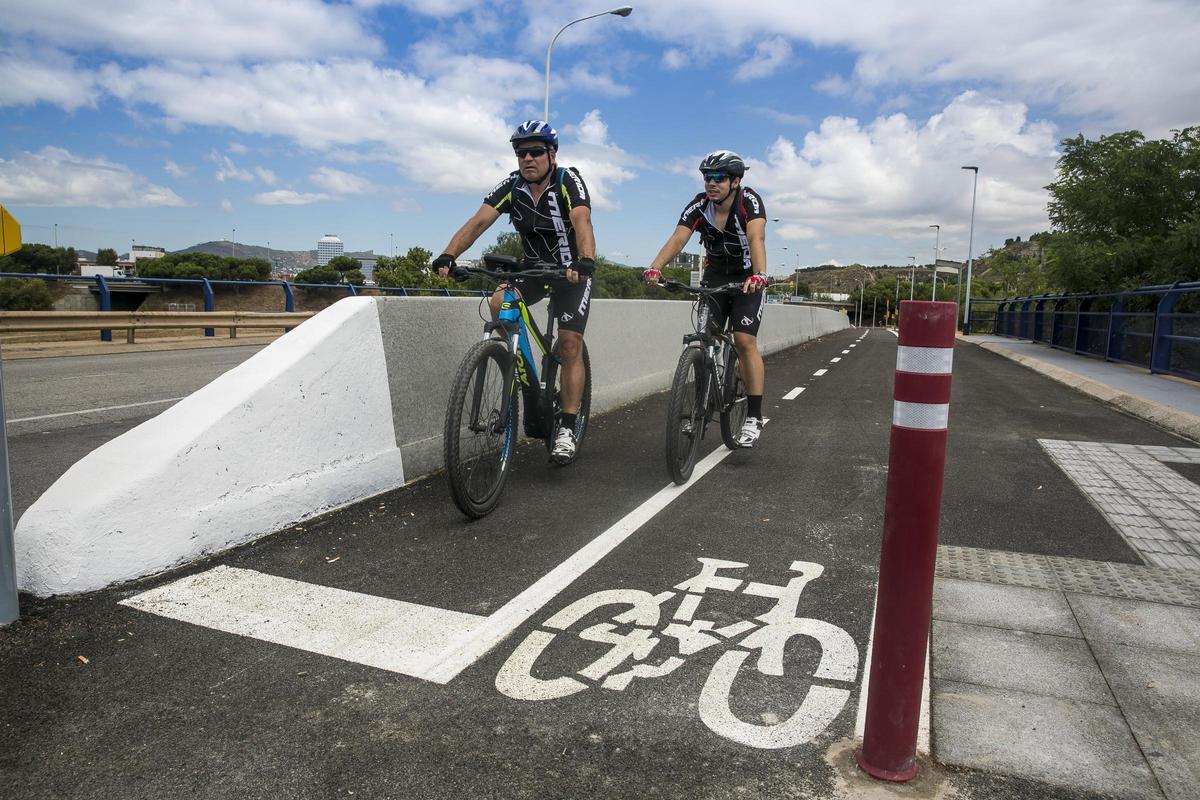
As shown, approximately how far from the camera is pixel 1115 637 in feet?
9.94

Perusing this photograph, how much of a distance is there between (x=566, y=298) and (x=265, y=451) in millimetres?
2036

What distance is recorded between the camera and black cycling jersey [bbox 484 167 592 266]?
5000mm

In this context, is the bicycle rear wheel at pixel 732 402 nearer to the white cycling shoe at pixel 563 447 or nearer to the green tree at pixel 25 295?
the white cycling shoe at pixel 563 447

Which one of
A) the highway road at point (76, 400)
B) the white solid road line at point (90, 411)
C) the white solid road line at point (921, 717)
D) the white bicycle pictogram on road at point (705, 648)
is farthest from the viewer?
the white solid road line at point (90, 411)

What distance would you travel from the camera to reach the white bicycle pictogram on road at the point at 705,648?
2.44 m

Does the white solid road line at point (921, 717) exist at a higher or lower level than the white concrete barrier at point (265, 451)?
lower

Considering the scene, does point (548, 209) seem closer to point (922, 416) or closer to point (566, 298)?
point (566, 298)

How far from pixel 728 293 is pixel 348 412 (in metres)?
2.86

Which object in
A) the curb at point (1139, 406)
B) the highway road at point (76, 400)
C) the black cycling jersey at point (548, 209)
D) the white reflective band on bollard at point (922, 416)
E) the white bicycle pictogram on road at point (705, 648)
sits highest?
the black cycling jersey at point (548, 209)

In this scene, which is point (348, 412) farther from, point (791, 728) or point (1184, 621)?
point (1184, 621)

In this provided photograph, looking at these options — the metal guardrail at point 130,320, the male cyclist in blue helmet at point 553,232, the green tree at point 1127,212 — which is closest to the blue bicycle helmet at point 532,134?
the male cyclist in blue helmet at point 553,232

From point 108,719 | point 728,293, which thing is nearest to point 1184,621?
point 728,293

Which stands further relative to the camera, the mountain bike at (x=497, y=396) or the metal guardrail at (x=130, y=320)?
the metal guardrail at (x=130, y=320)

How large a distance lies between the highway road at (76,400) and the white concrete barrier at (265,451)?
4.12 feet
